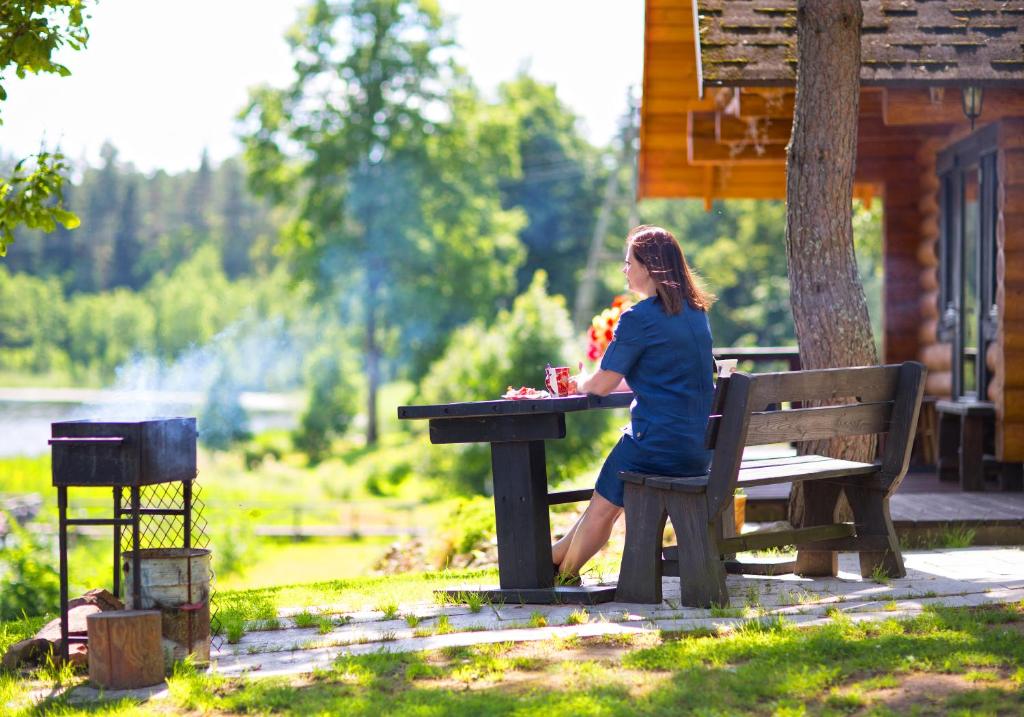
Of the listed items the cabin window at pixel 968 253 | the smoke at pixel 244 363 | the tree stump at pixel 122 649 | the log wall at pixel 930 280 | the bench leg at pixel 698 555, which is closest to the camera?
the tree stump at pixel 122 649

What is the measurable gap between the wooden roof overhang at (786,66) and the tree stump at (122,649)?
5.76m

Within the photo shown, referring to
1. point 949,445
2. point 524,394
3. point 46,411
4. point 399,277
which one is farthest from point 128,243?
point 524,394

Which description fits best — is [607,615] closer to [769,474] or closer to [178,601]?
[769,474]

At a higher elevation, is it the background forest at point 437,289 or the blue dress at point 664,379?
the background forest at point 437,289

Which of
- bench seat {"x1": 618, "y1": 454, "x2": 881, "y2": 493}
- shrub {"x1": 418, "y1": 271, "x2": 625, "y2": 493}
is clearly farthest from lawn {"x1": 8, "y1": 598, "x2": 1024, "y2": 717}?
shrub {"x1": 418, "y1": 271, "x2": 625, "y2": 493}

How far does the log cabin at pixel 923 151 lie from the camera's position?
8.70 metres

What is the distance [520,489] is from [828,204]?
2.63 metres

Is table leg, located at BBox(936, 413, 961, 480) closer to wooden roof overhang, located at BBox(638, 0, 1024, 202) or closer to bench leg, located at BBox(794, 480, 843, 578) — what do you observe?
wooden roof overhang, located at BBox(638, 0, 1024, 202)

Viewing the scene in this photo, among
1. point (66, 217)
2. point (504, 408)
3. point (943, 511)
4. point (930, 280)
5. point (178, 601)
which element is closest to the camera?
point (178, 601)

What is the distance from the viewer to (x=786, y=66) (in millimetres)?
8742

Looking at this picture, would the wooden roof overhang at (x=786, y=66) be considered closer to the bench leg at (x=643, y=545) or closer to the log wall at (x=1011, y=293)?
the log wall at (x=1011, y=293)

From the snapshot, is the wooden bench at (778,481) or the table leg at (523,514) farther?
the table leg at (523,514)

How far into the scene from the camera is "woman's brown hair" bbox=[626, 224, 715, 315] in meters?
5.61

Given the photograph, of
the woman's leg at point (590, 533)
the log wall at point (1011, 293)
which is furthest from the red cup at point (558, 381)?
the log wall at point (1011, 293)
